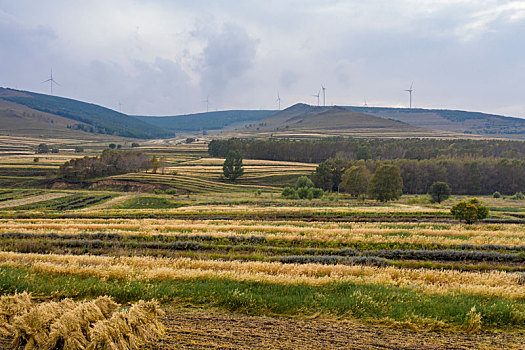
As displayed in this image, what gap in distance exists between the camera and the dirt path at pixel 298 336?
9.92m

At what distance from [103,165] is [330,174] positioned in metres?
63.5

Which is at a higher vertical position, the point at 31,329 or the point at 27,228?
the point at 31,329

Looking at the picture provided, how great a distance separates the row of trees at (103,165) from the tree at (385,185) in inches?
2868

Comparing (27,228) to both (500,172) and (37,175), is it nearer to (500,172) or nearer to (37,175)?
(37,175)

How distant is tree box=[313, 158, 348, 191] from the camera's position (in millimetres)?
101688

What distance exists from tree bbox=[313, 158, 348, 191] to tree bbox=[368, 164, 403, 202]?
2358cm

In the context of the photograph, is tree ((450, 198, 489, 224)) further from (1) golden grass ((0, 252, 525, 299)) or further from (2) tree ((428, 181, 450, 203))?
(2) tree ((428, 181, 450, 203))

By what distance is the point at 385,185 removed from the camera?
254 feet

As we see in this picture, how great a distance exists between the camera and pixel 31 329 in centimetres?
963

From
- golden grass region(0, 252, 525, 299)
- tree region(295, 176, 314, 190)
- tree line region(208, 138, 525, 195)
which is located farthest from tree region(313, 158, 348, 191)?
golden grass region(0, 252, 525, 299)

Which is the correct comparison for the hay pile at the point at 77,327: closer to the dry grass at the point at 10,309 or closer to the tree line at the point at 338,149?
the dry grass at the point at 10,309

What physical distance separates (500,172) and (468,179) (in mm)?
11255

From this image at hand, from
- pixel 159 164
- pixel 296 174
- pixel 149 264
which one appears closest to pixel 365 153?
pixel 296 174

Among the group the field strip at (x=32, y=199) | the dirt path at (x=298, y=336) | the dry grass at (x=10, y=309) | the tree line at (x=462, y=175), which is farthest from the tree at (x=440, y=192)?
the dry grass at (x=10, y=309)
